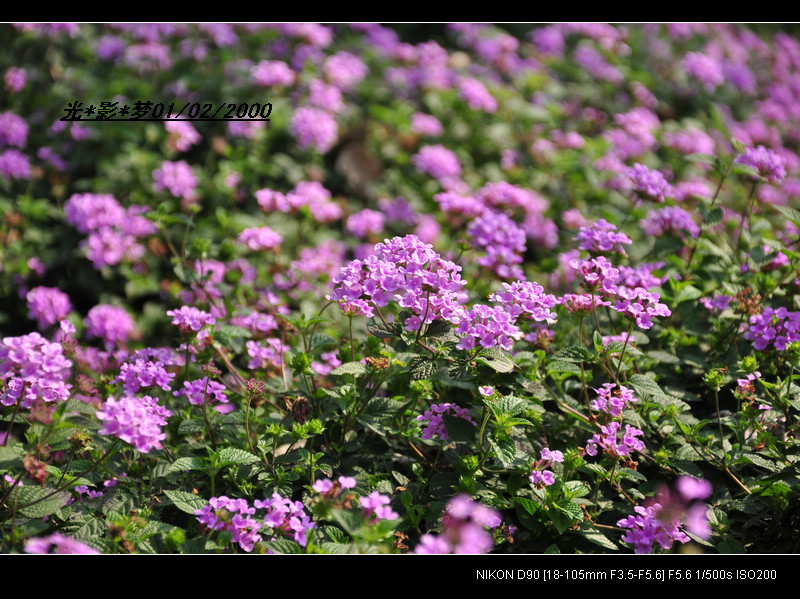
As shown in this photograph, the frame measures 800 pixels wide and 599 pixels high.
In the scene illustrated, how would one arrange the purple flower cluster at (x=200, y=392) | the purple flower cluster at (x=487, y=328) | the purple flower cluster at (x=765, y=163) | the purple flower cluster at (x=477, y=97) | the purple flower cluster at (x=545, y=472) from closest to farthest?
the purple flower cluster at (x=487, y=328) < the purple flower cluster at (x=545, y=472) < the purple flower cluster at (x=200, y=392) < the purple flower cluster at (x=765, y=163) < the purple flower cluster at (x=477, y=97)

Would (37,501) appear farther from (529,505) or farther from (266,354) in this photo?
(529,505)

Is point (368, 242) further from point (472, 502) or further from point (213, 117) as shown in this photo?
point (472, 502)

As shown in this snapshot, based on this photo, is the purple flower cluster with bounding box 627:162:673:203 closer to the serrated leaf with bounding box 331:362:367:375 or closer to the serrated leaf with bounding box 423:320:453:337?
the serrated leaf with bounding box 423:320:453:337

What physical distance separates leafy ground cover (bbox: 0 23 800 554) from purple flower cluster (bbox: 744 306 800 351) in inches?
0.6

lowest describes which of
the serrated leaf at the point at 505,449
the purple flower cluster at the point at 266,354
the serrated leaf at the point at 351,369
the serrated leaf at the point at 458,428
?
the purple flower cluster at the point at 266,354

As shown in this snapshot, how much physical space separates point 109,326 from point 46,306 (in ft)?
1.06

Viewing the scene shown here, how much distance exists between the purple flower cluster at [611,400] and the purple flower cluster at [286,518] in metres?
0.91

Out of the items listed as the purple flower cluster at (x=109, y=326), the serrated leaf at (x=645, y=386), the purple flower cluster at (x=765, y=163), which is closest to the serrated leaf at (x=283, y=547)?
the serrated leaf at (x=645, y=386)

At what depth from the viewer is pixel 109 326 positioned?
3.13 metres

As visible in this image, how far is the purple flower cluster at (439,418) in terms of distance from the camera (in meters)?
2.14

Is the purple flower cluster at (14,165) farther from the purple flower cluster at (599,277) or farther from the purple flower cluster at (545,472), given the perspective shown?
Result: the purple flower cluster at (545,472)

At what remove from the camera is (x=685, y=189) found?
3.58 m

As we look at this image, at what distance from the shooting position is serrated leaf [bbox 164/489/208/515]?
1.92m

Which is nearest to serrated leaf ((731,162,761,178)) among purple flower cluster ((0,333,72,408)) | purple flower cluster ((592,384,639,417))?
purple flower cluster ((592,384,639,417))
